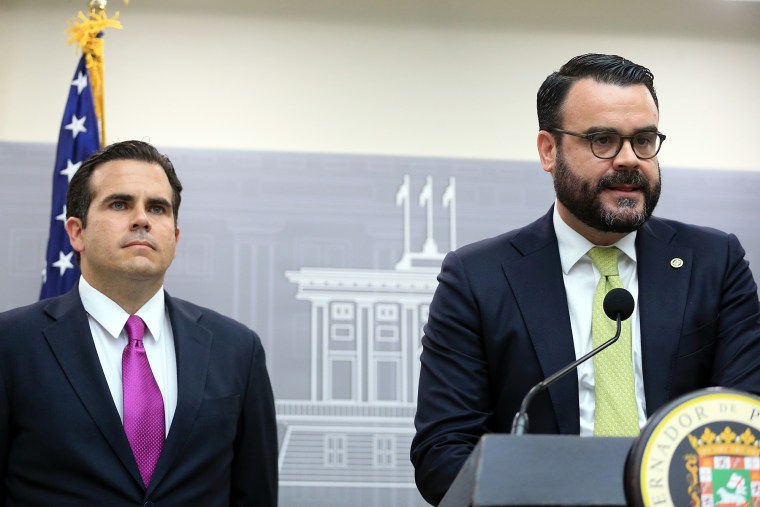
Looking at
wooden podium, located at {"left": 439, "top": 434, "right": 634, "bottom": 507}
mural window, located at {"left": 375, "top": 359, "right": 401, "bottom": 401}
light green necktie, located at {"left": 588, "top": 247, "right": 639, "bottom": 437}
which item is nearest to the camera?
wooden podium, located at {"left": 439, "top": 434, "right": 634, "bottom": 507}

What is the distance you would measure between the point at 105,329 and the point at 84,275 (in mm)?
235

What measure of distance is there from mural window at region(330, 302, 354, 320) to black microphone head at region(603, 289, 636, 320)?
9.83ft

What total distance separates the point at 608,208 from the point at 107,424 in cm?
131

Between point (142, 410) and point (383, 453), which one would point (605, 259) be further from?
point (383, 453)

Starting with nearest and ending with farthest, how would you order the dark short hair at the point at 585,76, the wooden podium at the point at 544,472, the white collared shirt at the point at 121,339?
the wooden podium at the point at 544,472
the dark short hair at the point at 585,76
the white collared shirt at the point at 121,339

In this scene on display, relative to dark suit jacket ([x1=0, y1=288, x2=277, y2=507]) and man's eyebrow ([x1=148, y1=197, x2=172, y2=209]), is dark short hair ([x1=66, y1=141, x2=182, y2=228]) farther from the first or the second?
dark suit jacket ([x1=0, y1=288, x2=277, y2=507])

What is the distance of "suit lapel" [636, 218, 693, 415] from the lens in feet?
7.52

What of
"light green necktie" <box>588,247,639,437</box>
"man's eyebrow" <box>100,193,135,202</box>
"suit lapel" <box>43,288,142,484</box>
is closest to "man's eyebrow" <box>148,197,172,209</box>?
"man's eyebrow" <box>100,193,135,202</box>

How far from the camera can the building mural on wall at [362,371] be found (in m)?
4.82

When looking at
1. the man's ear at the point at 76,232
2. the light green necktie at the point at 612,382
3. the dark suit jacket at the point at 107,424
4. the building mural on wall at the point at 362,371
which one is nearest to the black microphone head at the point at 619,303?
the light green necktie at the point at 612,382

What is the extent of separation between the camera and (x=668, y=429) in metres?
1.43

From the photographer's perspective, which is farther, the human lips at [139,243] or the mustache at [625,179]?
the human lips at [139,243]

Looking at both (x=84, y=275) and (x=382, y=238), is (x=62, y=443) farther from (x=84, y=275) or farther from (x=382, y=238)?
(x=382, y=238)

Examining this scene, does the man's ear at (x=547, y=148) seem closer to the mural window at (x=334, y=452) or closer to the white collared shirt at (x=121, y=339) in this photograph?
the white collared shirt at (x=121, y=339)
